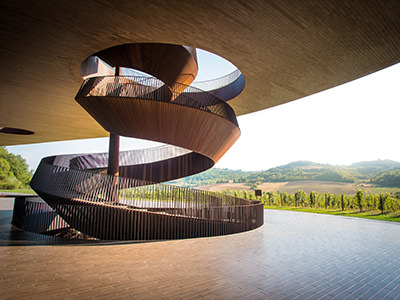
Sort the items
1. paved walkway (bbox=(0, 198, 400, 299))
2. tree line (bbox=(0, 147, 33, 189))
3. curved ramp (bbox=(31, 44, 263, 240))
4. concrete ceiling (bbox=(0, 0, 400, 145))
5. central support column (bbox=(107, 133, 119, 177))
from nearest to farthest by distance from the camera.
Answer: paved walkway (bbox=(0, 198, 400, 299)) → concrete ceiling (bbox=(0, 0, 400, 145)) → curved ramp (bbox=(31, 44, 263, 240)) → central support column (bbox=(107, 133, 119, 177)) → tree line (bbox=(0, 147, 33, 189))

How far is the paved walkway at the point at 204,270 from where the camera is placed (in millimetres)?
3736

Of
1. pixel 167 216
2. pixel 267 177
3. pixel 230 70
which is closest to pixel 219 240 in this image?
pixel 167 216

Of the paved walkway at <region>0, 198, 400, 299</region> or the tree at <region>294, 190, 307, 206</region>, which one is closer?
the paved walkway at <region>0, 198, 400, 299</region>

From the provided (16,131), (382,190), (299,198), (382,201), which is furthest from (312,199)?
(382,190)

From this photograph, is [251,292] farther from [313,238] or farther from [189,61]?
[189,61]

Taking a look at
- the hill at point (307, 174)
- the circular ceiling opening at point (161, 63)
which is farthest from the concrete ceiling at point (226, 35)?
the hill at point (307, 174)

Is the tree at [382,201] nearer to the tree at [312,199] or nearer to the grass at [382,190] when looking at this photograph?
the tree at [312,199]

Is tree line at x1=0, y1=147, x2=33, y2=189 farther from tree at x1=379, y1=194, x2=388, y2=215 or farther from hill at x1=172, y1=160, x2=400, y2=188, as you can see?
tree at x1=379, y1=194, x2=388, y2=215

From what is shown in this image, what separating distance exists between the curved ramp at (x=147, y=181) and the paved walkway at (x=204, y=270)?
114 cm

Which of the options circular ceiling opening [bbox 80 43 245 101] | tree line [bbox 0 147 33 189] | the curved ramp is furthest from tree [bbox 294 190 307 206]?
tree line [bbox 0 147 33 189]

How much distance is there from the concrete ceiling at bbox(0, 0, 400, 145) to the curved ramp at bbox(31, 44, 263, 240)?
1912mm

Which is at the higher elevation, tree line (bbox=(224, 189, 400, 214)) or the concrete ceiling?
the concrete ceiling

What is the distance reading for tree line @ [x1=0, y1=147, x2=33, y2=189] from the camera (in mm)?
33656

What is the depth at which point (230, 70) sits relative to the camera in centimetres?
1478
